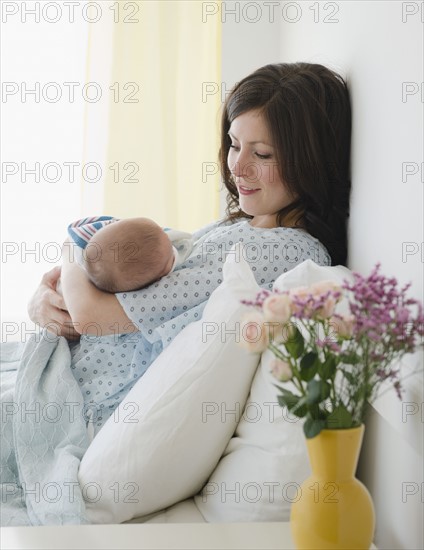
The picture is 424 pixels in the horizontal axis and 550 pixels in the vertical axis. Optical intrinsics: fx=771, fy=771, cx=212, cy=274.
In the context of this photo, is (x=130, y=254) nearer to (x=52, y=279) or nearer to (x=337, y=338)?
(x=52, y=279)

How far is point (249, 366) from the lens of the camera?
1396mm

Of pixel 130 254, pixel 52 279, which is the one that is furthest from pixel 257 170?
pixel 52 279

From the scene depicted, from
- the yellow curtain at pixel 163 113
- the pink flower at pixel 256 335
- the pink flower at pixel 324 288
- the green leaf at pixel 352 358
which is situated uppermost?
the yellow curtain at pixel 163 113

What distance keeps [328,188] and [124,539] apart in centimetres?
101

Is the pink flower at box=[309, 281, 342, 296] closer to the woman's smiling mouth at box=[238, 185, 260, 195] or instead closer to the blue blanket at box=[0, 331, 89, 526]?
the blue blanket at box=[0, 331, 89, 526]

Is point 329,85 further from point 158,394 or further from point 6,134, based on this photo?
point 6,134

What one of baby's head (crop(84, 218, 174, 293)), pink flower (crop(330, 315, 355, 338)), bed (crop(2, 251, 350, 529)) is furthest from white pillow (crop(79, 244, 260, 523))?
pink flower (crop(330, 315, 355, 338))

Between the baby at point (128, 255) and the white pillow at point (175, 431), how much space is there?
0.35 m

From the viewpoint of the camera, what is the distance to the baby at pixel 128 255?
1.72m

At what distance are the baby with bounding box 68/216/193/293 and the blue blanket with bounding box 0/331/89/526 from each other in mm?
203

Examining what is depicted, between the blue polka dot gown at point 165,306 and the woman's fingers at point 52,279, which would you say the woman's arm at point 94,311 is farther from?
the woman's fingers at point 52,279

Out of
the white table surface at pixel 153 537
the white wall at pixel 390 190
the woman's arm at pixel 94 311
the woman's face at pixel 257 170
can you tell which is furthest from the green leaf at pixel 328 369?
the woman's face at pixel 257 170

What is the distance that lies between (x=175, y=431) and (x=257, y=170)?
0.82 meters

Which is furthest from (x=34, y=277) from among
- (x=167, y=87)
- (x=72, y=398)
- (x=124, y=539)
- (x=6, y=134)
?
(x=124, y=539)
